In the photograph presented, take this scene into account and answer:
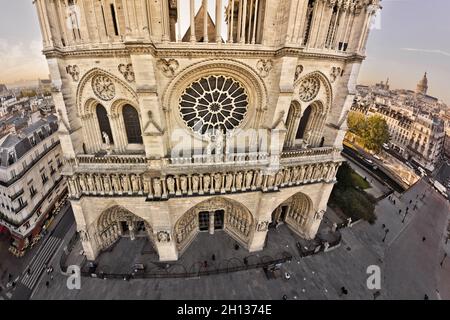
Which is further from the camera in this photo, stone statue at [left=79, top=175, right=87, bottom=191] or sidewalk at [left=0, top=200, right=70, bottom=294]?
sidewalk at [left=0, top=200, right=70, bottom=294]

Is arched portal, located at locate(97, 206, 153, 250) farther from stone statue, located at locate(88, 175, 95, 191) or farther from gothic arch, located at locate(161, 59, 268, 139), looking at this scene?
gothic arch, located at locate(161, 59, 268, 139)

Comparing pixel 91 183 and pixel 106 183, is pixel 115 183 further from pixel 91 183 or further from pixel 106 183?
pixel 91 183

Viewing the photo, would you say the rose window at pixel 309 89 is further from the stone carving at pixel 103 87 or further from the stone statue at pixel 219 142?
the stone carving at pixel 103 87

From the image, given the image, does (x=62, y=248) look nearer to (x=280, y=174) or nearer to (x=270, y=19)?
(x=280, y=174)

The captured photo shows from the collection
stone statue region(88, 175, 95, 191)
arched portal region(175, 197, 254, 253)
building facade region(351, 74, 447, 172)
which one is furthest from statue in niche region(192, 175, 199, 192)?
building facade region(351, 74, 447, 172)

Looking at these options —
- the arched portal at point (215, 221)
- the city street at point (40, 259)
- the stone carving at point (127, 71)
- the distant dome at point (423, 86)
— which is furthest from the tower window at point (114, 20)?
the distant dome at point (423, 86)

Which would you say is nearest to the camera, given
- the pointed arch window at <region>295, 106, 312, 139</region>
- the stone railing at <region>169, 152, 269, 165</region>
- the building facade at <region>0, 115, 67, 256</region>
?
the stone railing at <region>169, 152, 269, 165</region>

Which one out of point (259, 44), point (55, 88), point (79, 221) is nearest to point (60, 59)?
point (55, 88)
